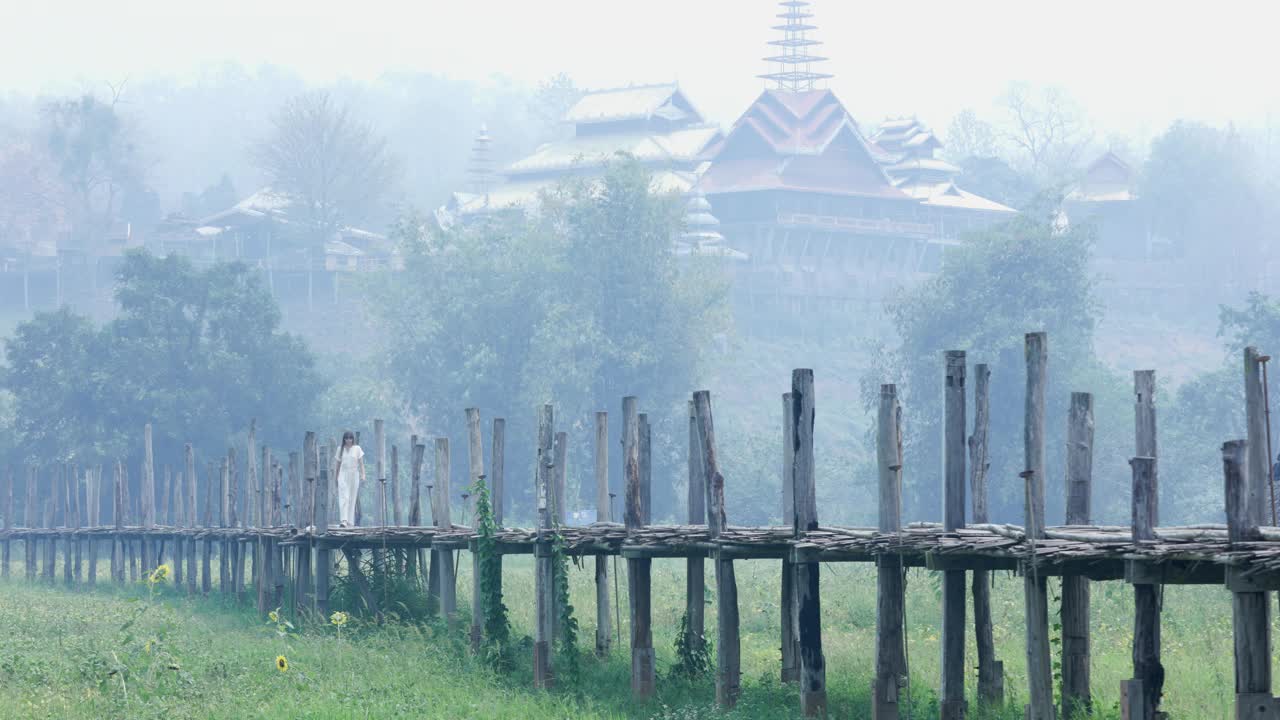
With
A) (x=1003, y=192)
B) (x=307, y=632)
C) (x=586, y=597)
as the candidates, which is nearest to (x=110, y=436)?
(x=586, y=597)

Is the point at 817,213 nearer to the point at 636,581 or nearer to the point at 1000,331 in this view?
the point at 1000,331

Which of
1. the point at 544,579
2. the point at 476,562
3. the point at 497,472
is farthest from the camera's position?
the point at 497,472

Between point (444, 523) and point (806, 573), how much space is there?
24.5 ft

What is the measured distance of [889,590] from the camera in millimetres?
13875

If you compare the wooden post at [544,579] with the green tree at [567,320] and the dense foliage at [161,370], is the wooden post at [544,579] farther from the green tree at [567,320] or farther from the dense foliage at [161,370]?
the green tree at [567,320]

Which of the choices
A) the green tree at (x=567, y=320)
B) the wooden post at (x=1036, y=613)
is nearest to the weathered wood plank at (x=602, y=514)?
the wooden post at (x=1036, y=613)

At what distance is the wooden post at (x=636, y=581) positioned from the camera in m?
16.8

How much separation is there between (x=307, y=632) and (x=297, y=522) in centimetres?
286

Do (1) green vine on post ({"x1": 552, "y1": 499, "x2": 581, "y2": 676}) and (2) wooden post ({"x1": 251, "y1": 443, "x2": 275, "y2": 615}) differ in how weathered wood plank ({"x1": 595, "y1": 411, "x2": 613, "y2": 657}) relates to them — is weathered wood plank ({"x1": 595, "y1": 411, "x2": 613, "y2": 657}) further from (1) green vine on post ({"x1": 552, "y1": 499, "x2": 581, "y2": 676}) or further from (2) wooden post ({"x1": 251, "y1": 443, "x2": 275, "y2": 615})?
(2) wooden post ({"x1": 251, "y1": 443, "x2": 275, "y2": 615})

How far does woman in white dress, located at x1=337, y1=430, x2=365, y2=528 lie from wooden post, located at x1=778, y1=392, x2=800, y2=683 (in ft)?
33.8

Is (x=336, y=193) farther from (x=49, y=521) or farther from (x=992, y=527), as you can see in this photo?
(x=992, y=527)

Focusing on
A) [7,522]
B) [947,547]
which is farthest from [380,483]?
[7,522]

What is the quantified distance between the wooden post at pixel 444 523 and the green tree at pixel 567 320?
31238mm

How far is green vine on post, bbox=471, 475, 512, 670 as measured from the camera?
1839cm
